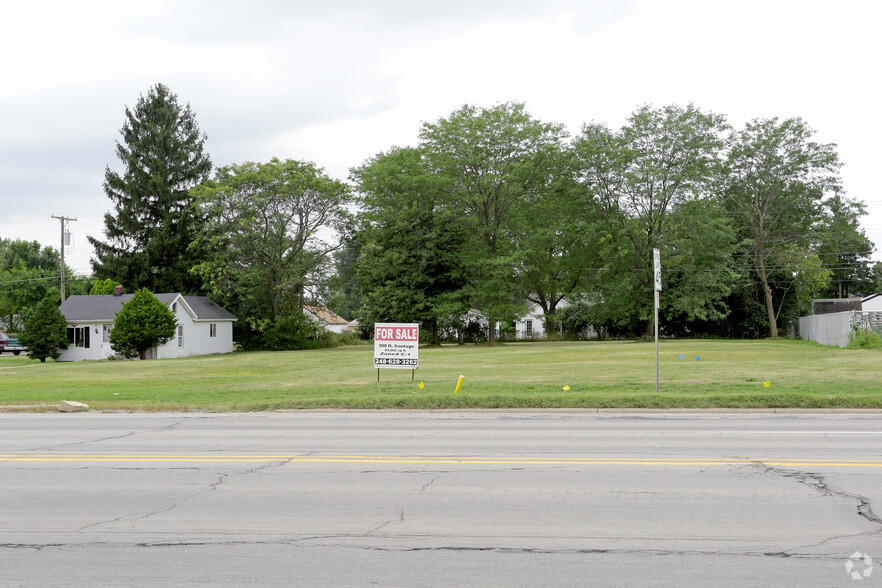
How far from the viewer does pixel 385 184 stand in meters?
56.4

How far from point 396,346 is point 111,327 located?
116 ft

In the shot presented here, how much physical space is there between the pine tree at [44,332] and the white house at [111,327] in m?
1.22

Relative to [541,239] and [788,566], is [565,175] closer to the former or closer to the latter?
[541,239]

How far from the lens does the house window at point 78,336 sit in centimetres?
5063

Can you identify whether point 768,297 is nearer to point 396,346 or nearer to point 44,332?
point 396,346

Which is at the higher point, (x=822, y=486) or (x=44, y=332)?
(x=44, y=332)

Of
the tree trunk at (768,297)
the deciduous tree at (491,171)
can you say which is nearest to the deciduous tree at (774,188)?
the tree trunk at (768,297)

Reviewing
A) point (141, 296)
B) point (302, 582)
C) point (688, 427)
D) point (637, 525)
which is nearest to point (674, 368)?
point (688, 427)

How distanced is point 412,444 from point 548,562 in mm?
6221

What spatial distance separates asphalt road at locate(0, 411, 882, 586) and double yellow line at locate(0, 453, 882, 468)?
0.04 meters

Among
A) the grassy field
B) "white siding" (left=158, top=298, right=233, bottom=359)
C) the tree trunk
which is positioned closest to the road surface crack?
the grassy field

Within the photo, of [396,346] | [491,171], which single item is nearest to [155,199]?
[491,171]

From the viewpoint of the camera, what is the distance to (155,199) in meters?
67.2

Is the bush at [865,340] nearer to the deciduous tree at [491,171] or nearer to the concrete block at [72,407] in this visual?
the deciduous tree at [491,171]
